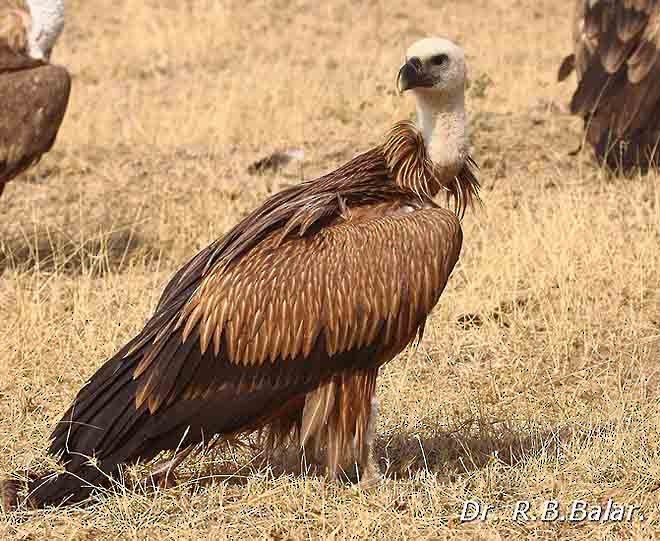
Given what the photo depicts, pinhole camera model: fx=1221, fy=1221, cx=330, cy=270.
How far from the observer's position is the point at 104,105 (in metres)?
12.0

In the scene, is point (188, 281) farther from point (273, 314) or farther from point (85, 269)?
point (85, 269)

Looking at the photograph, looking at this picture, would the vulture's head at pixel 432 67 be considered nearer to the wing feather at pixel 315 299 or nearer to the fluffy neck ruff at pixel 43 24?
the wing feather at pixel 315 299

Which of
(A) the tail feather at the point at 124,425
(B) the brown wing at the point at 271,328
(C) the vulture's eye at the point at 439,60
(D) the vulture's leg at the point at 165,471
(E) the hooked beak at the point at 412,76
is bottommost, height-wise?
(D) the vulture's leg at the point at 165,471

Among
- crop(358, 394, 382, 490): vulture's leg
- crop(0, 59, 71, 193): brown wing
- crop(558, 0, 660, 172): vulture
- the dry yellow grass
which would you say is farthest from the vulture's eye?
crop(558, 0, 660, 172): vulture

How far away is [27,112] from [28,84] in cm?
19

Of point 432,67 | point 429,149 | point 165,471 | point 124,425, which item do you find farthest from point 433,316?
point 124,425

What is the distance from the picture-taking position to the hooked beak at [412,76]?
15.7 feet

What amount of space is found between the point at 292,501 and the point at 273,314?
29.1 inches

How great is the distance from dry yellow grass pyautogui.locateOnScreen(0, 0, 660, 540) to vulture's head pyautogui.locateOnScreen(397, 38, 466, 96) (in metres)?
1.56

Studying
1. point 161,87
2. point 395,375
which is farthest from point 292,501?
point 161,87

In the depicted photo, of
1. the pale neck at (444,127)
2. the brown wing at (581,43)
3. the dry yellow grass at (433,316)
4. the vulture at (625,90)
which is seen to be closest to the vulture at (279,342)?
the pale neck at (444,127)

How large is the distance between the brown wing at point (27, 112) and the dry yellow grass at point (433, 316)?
21.8 inches

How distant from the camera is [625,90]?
9.42 metres

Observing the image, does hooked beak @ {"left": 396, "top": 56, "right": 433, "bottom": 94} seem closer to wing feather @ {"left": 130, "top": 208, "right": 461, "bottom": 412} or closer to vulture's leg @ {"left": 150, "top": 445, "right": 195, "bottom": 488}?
wing feather @ {"left": 130, "top": 208, "right": 461, "bottom": 412}
